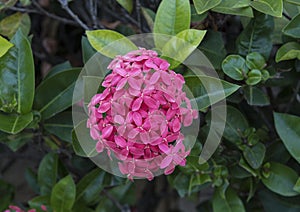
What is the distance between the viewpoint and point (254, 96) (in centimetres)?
132

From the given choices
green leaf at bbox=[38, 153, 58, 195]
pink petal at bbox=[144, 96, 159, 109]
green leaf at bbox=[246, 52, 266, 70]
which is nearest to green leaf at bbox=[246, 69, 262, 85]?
green leaf at bbox=[246, 52, 266, 70]

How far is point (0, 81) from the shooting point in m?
1.30

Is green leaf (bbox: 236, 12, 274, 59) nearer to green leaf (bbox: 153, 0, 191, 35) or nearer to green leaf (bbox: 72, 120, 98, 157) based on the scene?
green leaf (bbox: 153, 0, 191, 35)

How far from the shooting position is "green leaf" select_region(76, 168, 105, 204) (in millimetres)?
1506

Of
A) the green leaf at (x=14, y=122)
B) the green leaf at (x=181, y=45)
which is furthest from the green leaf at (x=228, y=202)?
the green leaf at (x=14, y=122)

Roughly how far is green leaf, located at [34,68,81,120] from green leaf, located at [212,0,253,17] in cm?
40

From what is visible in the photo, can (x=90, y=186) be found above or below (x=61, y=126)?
below

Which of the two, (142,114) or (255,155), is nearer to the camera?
(142,114)

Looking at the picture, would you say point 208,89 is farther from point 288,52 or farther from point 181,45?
point 288,52

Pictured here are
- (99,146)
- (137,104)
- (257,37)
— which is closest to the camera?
(137,104)

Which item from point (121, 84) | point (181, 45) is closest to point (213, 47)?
point (181, 45)

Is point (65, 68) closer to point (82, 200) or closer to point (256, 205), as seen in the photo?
point (82, 200)

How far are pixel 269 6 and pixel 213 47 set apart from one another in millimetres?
227

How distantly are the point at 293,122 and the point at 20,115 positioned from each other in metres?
0.66
